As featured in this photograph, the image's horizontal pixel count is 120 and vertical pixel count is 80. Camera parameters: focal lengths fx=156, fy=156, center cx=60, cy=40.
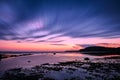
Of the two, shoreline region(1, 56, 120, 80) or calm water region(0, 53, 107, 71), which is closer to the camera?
shoreline region(1, 56, 120, 80)

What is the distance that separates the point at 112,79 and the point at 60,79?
21.4ft

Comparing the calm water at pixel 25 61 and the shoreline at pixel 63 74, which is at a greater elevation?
the calm water at pixel 25 61

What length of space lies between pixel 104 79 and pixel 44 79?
761 centimetres

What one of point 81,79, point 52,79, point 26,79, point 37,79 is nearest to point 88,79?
point 81,79

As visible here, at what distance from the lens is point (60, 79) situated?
796 inches

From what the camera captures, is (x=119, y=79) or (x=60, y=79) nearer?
(x=119, y=79)

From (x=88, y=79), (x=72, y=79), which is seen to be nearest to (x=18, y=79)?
(x=72, y=79)

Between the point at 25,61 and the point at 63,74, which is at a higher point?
the point at 25,61

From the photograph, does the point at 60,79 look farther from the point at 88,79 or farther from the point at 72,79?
the point at 88,79

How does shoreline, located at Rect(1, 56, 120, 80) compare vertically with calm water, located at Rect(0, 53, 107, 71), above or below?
below

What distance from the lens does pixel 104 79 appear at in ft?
64.4

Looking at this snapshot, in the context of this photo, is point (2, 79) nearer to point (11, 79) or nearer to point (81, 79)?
point (11, 79)

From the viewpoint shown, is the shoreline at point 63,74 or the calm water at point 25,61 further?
the calm water at point 25,61

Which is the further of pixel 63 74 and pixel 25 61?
pixel 25 61
